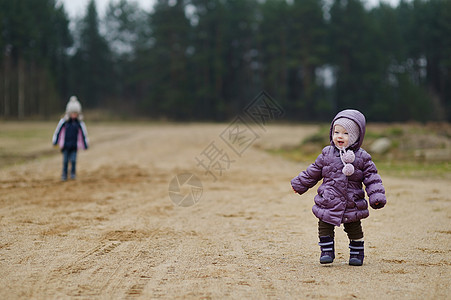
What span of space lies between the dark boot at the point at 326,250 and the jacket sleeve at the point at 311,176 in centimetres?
55

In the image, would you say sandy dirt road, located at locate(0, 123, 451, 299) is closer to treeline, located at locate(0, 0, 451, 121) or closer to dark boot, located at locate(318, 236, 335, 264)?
dark boot, located at locate(318, 236, 335, 264)

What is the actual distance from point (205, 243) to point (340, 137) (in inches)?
80.4

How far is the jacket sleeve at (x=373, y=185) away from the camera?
163 inches

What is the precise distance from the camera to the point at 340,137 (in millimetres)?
4391

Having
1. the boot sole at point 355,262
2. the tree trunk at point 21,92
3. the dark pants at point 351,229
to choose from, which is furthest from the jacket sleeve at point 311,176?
the tree trunk at point 21,92

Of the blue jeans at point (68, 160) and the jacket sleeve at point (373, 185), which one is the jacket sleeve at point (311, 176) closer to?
the jacket sleeve at point (373, 185)

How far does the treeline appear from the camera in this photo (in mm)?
41125

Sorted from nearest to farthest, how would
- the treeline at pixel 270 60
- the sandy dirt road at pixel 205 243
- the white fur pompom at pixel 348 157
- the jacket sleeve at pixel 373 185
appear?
1. the sandy dirt road at pixel 205 243
2. the jacket sleeve at pixel 373 185
3. the white fur pompom at pixel 348 157
4. the treeline at pixel 270 60

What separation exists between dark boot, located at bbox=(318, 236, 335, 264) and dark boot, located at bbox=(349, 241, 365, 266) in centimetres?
19

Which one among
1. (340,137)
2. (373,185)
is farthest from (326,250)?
(340,137)

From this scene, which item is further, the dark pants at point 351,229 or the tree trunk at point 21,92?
the tree trunk at point 21,92

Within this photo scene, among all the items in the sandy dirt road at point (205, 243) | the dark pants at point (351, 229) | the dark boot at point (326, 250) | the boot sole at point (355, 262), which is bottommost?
the sandy dirt road at point (205, 243)

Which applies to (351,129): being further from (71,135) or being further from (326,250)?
(71,135)

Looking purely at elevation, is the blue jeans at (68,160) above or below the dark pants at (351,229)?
below
